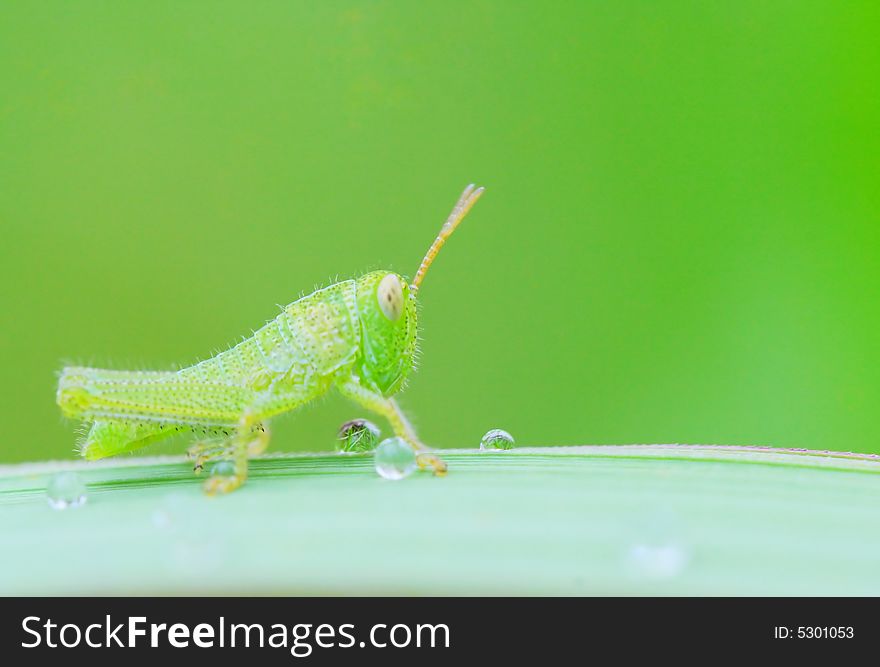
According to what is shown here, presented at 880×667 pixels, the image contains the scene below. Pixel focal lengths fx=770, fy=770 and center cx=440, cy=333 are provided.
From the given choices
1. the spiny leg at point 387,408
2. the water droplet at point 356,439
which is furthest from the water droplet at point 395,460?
the water droplet at point 356,439

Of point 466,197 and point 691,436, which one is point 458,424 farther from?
point 466,197

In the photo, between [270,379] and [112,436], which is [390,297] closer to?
[270,379]

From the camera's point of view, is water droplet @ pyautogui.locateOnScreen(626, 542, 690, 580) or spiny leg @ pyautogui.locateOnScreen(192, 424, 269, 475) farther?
spiny leg @ pyautogui.locateOnScreen(192, 424, 269, 475)

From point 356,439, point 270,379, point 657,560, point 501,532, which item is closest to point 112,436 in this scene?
point 270,379

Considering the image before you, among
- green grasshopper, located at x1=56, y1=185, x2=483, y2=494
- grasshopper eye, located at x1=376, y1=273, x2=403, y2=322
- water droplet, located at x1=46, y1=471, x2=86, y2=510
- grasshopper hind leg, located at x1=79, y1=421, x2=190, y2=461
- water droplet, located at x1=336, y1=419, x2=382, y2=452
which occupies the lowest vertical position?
water droplet, located at x1=46, y1=471, x2=86, y2=510

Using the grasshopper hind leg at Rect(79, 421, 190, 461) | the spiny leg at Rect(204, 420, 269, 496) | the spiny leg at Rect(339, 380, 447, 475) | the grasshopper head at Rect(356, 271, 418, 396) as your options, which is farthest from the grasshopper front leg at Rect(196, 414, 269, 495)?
the grasshopper head at Rect(356, 271, 418, 396)

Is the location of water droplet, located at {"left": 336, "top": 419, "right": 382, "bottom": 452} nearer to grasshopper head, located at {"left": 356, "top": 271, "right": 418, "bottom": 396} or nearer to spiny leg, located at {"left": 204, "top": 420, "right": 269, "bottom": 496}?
spiny leg, located at {"left": 204, "top": 420, "right": 269, "bottom": 496}

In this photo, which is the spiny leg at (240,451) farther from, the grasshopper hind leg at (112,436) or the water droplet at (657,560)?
the water droplet at (657,560)
